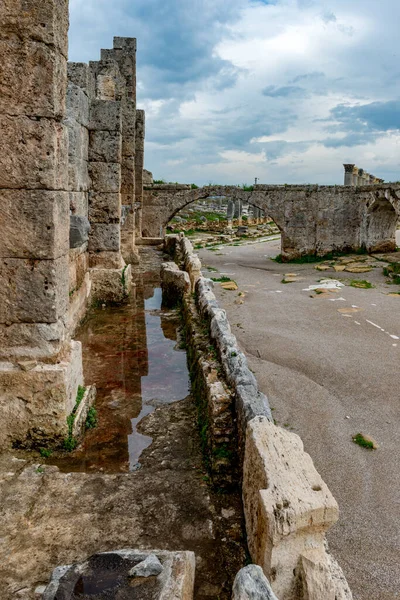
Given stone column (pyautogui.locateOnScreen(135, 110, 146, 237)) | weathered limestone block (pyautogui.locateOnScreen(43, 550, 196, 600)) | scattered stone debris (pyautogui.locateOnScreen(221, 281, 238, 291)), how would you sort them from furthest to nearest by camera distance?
stone column (pyautogui.locateOnScreen(135, 110, 146, 237)) → scattered stone debris (pyautogui.locateOnScreen(221, 281, 238, 291)) → weathered limestone block (pyautogui.locateOnScreen(43, 550, 196, 600))

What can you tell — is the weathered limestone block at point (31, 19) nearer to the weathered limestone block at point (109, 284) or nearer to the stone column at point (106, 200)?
the stone column at point (106, 200)

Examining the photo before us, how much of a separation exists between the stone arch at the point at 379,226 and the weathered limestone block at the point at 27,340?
18.6 m

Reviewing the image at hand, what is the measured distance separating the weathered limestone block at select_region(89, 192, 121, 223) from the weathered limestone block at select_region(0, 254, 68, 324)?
485cm

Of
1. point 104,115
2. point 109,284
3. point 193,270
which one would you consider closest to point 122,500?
point 109,284

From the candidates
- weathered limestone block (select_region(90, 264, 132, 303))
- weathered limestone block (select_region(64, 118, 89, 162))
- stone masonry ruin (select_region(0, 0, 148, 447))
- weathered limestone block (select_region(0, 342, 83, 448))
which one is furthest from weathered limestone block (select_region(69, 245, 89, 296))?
weathered limestone block (select_region(0, 342, 83, 448))

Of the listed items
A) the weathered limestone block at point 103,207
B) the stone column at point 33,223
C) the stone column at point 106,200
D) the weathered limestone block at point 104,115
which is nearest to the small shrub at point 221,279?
the stone column at point 106,200

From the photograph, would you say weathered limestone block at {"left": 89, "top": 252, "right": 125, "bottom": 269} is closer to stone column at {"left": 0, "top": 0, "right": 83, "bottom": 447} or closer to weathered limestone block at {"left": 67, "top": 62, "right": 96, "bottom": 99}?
weathered limestone block at {"left": 67, "top": 62, "right": 96, "bottom": 99}

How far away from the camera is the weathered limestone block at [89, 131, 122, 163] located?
8.43 meters

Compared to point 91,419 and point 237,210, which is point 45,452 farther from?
point 237,210

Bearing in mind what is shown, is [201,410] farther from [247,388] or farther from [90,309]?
[90,309]

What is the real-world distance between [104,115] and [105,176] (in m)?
0.97

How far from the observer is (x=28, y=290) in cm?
404

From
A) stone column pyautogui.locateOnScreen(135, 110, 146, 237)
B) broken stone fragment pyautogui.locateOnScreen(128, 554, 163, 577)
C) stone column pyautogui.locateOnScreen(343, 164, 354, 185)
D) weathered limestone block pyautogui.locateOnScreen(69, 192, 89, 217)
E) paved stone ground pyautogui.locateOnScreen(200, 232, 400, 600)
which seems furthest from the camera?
stone column pyautogui.locateOnScreen(343, 164, 354, 185)

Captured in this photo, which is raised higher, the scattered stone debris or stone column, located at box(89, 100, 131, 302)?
stone column, located at box(89, 100, 131, 302)
